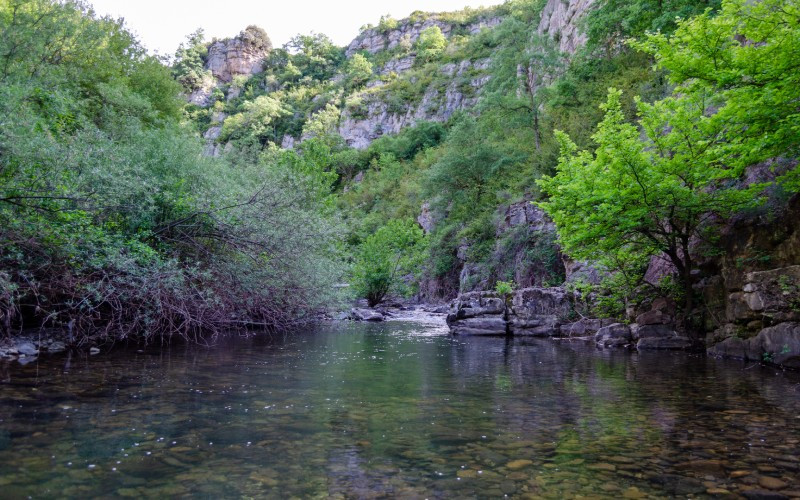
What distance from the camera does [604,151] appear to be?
11.9m

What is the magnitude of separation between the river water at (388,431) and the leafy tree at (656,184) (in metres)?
3.88

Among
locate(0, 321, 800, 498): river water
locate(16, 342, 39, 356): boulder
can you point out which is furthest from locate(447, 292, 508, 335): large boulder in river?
locate(16, 342, 39, 356): boulder

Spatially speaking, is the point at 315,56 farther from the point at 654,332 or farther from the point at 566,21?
the point at 654,332

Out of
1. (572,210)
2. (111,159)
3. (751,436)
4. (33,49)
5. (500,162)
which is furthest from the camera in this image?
(500,162)

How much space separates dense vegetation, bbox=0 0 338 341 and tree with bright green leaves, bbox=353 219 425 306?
1256cm

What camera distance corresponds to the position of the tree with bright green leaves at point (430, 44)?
95188 millimetres

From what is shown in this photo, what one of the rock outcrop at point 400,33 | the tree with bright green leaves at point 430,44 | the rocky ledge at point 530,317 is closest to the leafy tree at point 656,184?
the rocky ledge at point 530,317

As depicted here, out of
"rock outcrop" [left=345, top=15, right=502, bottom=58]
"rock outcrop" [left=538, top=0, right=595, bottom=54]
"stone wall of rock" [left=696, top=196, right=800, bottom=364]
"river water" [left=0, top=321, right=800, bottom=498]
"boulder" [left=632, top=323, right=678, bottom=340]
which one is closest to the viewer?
"river water" [left=0, top=321, right=800, bottom=498]

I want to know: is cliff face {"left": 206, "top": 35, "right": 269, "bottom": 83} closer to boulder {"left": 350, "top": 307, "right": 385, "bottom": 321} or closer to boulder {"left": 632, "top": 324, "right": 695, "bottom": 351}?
boulder {"left": 350, "top": 307, "right": 385, "bottom": 321}

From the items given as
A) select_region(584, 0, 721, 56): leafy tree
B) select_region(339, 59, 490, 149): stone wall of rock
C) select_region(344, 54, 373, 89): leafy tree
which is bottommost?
select_region(584, 0, 721, 56): leafy tree

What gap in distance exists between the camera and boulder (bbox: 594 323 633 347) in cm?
1443

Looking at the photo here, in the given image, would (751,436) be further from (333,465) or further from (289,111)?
(289,111)

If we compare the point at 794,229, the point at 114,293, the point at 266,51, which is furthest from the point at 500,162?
the point at 266,51

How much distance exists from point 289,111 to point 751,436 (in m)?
99.5
